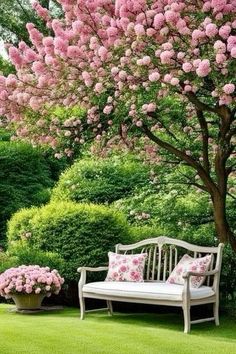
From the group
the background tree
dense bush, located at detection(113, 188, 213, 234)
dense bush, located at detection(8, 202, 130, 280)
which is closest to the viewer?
dense bush, located at detection(8, 202, 130, 280)

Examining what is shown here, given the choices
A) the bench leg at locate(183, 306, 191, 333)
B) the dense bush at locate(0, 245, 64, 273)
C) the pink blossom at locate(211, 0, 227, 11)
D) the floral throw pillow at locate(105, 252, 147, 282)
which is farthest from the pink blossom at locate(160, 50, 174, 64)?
the dense bush at locate(0, 245, 64, 273)

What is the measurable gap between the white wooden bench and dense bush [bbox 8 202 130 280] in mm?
269

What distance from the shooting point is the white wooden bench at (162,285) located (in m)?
7.00

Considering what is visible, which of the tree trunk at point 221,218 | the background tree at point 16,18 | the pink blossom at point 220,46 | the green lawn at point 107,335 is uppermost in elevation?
the background tree at point 16,18

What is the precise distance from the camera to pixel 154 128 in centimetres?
854

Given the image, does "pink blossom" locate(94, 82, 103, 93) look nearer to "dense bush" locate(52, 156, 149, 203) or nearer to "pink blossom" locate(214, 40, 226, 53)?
"pink blossom" locate(214, 40, 226, 53)

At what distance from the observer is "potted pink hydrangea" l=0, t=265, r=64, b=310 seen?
7.97 metres

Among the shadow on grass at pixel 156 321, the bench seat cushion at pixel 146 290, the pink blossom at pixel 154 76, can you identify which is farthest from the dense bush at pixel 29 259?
the pink blossom at pixel 154 76

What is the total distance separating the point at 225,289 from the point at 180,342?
2.19 meters

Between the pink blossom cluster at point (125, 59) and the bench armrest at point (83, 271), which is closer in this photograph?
the pink blossom cluster at point (125, 59)

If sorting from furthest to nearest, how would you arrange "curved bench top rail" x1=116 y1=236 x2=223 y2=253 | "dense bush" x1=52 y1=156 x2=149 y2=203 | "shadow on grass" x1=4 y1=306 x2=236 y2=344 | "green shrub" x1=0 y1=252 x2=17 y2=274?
"dense bush" x1=52 y1=156 x2=149 y2=203
"green shrub" x1=0 y1=252 x2=17 y2=274
"curved bench top rail" x1=116 y1=236 x2=223 y2=253
"shadow on grass" x1=4 y1=306 x2=236 y2=344

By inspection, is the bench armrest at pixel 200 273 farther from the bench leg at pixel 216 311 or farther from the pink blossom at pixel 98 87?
the pink blossom at pixel 98 87

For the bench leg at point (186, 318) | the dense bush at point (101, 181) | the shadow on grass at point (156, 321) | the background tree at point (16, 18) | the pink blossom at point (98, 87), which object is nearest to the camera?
the pink blossom at point (98, 87)

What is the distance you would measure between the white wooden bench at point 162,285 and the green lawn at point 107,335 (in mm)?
262
